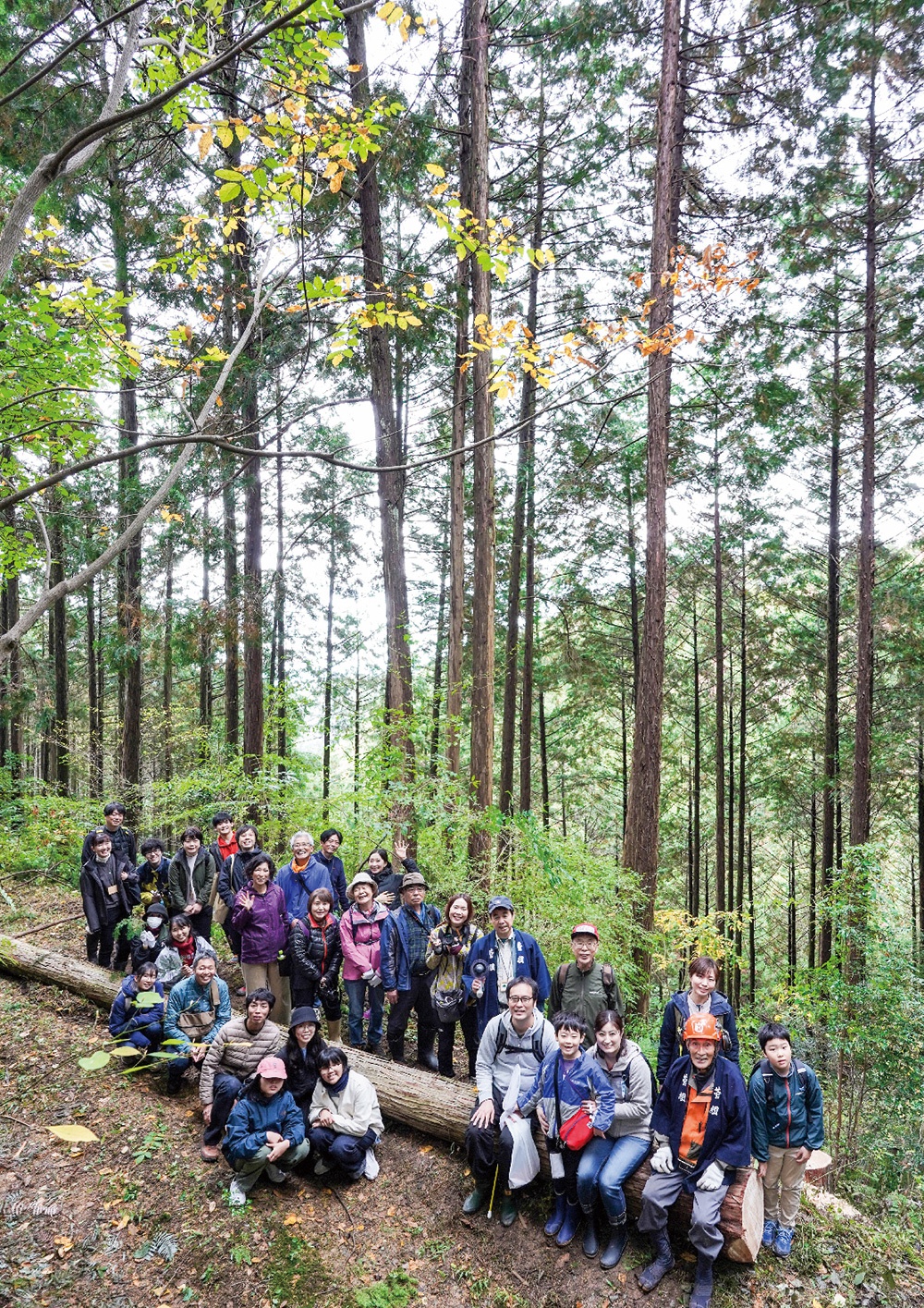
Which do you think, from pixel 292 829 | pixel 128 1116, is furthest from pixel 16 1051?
pixel 292 829

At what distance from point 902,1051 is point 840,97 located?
13.1m

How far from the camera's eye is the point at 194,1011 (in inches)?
225

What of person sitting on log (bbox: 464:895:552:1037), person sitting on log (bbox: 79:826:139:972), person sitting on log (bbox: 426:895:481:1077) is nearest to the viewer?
person sitting on log (bbox: 464:895:552:1037)

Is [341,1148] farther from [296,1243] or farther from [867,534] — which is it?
[867,534]

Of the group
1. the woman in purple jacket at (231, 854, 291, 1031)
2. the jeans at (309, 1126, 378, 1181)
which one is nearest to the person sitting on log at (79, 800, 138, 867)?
the woman in purple jacket at (231, 854, 291, 1031)

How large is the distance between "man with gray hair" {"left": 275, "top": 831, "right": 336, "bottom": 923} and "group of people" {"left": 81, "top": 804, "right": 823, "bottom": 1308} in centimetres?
2

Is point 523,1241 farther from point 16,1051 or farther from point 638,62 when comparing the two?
point 638,62

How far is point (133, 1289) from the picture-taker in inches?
156

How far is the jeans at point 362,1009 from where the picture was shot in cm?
632

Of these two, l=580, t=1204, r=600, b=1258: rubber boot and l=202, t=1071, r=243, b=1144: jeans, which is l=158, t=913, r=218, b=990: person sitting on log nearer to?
l=202, t=1071, r=243, b=1144: jeans

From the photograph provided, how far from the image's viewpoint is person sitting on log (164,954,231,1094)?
18.6ft

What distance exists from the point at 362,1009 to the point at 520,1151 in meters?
2.25

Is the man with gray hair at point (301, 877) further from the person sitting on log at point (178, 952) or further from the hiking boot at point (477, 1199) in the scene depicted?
the hiking boot at point (477, 1199)

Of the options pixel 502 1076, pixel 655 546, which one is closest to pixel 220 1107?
pixel 502 1076
